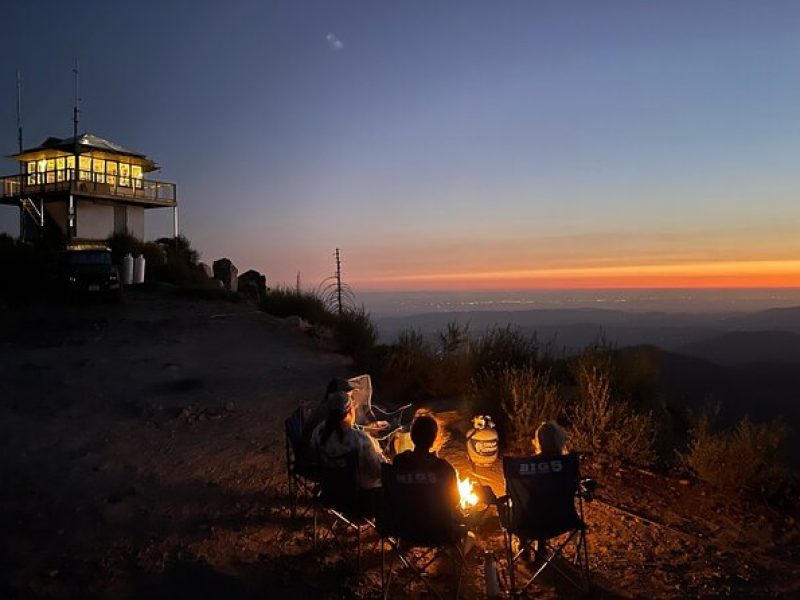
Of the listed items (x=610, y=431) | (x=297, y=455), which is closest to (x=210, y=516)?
(x=297, y=455)

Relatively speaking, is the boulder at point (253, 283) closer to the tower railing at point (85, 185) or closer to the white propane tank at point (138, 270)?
the white propane tank at point (138, 270)

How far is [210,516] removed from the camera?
5797 mm

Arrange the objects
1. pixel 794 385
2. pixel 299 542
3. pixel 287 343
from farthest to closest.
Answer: pixel 794 385, pixel 287 343, pixel 299 542

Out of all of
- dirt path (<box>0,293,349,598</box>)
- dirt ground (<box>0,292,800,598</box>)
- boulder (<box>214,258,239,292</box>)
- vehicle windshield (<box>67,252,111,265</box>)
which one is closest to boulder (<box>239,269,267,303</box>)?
boulder (<box>214,258,239,292</box>)

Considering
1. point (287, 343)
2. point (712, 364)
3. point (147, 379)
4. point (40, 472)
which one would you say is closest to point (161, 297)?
point (287, 343)

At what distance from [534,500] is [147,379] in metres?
8.70

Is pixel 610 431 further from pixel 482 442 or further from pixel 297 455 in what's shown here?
pixel 297 455

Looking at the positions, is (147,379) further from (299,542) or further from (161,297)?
(161,297)

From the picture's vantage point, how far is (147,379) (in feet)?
37.8

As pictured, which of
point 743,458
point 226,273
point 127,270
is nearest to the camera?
point 743,458

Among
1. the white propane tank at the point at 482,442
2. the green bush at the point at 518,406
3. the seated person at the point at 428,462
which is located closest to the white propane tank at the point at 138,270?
the green bush at the point at 518,406

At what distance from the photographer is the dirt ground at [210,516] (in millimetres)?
4652

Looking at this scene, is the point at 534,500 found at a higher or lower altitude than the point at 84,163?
lower

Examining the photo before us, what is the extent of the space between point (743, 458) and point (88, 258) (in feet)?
65.0
